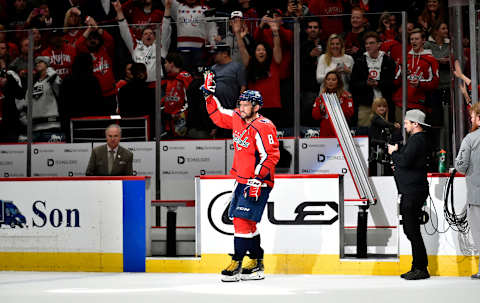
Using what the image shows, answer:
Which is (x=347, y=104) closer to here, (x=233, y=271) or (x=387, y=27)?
(x=387, y=27)

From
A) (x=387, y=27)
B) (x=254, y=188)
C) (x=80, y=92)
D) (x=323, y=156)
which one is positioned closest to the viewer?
(x=254, y=188)

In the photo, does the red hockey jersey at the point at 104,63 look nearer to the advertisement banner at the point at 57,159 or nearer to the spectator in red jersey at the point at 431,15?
the advertisement banner at the point at 57,159

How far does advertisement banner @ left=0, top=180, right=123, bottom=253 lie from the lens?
841 centimetres

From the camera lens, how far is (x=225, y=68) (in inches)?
394

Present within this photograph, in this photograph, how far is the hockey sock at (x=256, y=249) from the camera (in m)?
7.63

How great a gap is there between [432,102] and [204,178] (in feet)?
10.4

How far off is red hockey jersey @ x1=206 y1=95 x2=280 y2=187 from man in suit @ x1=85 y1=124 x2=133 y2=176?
2.29 m

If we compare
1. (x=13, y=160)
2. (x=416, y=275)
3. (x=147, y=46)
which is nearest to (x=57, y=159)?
(x=13, y=160)

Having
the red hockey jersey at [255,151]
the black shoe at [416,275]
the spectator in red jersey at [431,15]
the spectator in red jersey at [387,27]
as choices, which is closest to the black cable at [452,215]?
the black shoe at [416,275]

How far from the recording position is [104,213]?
27.6 ft

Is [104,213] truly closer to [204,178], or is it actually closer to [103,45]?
[204,178]

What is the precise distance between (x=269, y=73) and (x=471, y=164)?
3179 millimetres

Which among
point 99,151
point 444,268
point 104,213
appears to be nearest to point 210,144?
point 99,151

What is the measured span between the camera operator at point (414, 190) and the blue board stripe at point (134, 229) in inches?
104
